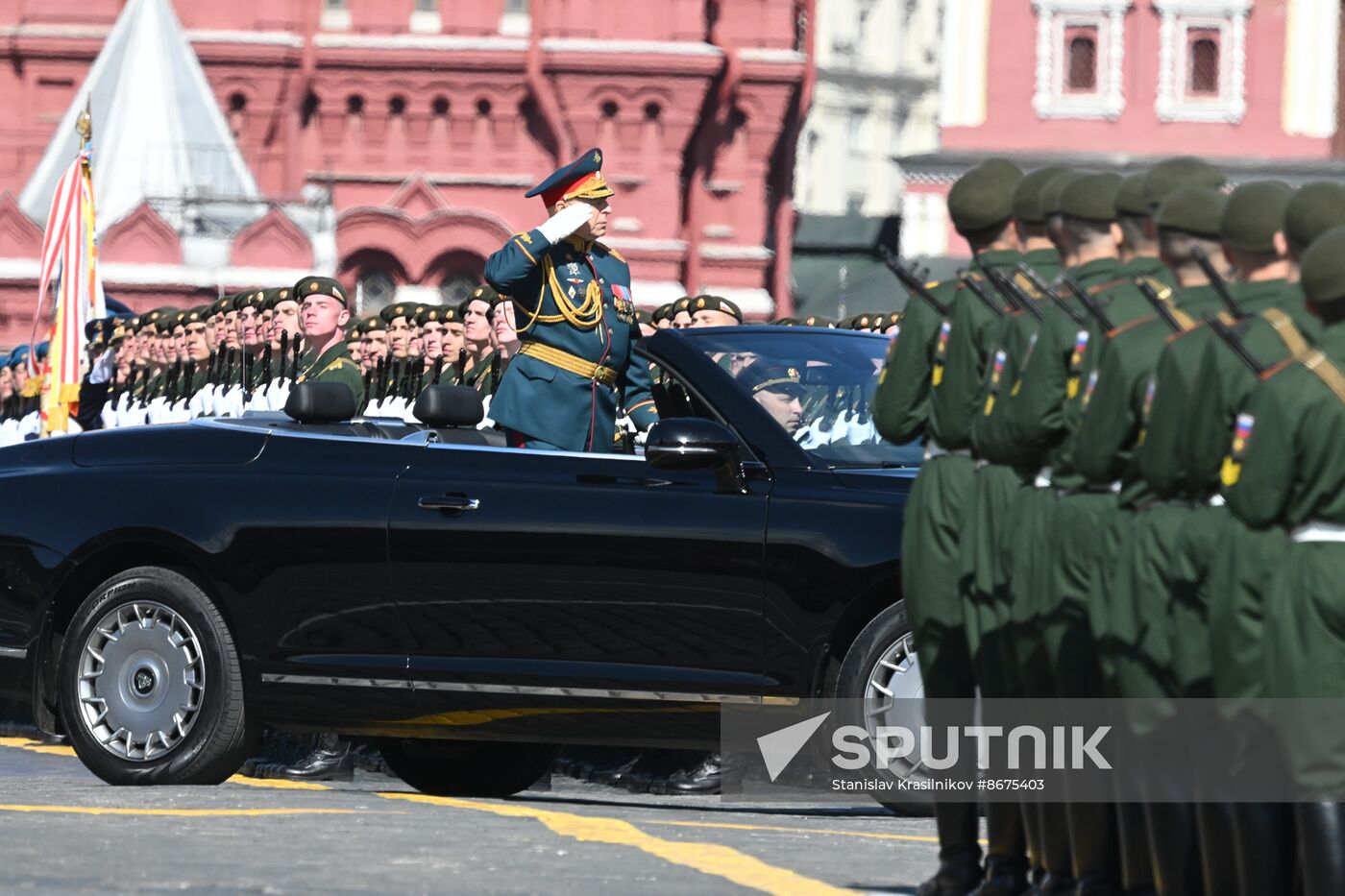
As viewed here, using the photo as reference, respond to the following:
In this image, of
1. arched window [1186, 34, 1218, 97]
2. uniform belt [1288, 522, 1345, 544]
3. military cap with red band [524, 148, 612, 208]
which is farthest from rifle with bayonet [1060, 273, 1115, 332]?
arched window [1186, 34, 1218, 97]

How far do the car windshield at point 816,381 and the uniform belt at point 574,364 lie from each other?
20.6 inches

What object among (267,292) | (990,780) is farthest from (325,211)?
(990,780)

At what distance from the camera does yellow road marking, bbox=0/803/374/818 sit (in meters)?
9.38

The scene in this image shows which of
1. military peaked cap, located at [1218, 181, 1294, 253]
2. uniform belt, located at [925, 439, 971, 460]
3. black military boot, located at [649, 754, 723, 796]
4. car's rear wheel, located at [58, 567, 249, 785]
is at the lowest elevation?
black military boot, located at [649, 754, 723, 796]

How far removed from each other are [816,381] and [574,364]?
1.02 m

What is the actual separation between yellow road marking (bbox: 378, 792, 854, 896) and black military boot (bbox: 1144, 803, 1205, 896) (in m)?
1.13

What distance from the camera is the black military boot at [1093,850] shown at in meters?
7.13

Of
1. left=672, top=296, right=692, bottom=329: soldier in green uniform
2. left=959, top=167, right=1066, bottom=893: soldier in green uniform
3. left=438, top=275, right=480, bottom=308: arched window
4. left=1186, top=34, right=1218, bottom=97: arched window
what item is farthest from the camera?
left=1186, top=34, right=1218, bottom=97: arched window

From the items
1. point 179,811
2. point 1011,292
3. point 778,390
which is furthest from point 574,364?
point 1011,292

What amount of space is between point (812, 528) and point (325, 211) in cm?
4834

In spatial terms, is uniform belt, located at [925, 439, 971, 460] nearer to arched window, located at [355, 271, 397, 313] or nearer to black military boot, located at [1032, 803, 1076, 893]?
black military boot, located at [1032, 803, 1076, 893]

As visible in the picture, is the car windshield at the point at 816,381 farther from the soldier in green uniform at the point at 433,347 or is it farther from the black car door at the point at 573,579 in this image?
the soldier in green uniform at the point at 433,347

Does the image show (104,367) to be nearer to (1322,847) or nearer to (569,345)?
(569,345)

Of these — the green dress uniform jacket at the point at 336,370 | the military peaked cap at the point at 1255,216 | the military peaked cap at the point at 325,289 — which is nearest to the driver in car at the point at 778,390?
the green dress uniform jacket at the point at 336,370
